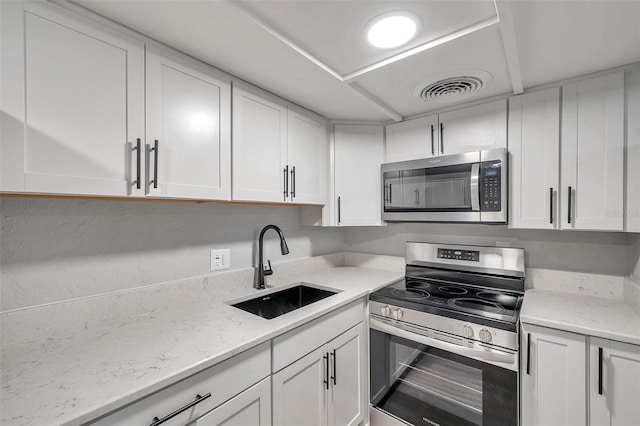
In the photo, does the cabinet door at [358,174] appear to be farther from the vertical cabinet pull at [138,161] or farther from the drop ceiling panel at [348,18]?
the vertical cabinet pull at [138,161]

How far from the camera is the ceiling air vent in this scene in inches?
58.4

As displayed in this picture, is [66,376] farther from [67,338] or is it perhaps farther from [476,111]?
[476,111]

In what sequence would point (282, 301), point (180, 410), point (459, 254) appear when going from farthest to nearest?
point (459, 254), point (282, 301), point (180, 410)

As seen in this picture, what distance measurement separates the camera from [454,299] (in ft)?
5.46

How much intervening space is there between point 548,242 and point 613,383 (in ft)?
2.75

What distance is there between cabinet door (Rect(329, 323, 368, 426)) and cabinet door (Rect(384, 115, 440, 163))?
126 centimetres

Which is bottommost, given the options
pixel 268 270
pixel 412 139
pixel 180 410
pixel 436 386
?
pixel 436 386

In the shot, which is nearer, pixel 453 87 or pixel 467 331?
pixel 467 331

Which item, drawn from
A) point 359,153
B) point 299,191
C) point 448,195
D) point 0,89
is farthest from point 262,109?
point 448,195

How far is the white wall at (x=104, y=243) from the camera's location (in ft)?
3.36

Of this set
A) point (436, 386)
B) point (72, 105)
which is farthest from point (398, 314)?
point (72, 105)

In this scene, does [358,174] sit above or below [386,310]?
above

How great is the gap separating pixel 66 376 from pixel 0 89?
88cm

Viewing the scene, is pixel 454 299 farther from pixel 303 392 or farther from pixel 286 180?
pixel 286 180
